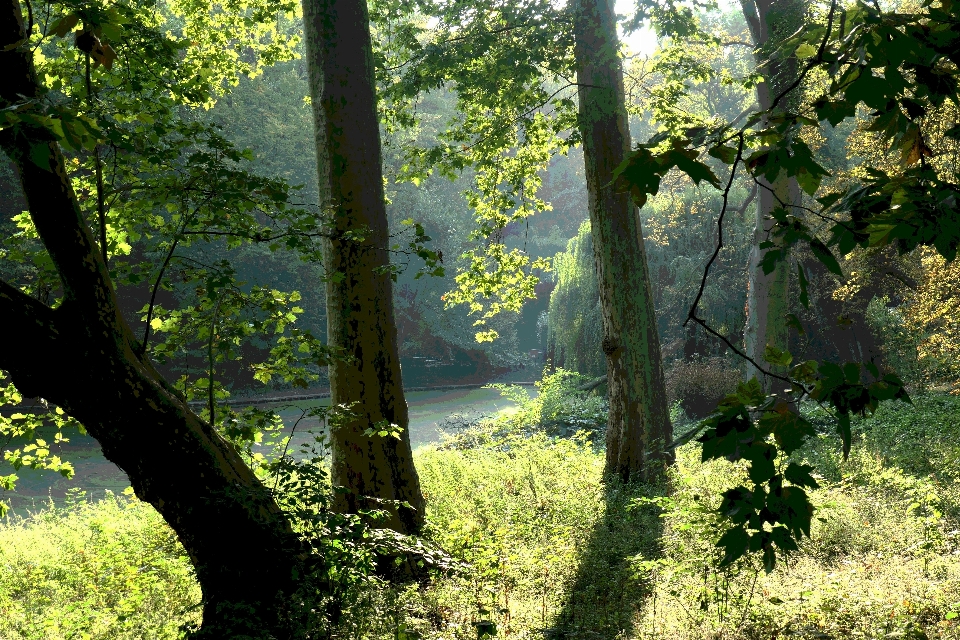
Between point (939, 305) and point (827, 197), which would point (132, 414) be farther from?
point (939, 305)

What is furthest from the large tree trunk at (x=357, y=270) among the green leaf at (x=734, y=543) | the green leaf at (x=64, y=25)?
the green leaf at (x=734, y=543)

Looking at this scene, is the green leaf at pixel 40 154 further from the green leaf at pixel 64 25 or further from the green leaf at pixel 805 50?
the green leaf at pixel 805 50

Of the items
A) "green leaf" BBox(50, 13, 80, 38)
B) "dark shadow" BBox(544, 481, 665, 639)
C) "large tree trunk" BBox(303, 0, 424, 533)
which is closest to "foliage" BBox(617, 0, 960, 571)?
"green leaf" BBox(50, 13, 80, 38)

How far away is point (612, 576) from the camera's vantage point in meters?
5.69

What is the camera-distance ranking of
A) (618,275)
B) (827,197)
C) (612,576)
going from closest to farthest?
(827,197)
(612,576)
(618,275)

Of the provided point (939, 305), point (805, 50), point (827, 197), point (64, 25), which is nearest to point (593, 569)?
point (827, 197)

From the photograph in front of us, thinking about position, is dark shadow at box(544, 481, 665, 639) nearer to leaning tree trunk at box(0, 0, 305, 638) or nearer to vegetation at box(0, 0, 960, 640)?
vegetation at box(0, 0, 960, 640)

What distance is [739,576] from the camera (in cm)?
504

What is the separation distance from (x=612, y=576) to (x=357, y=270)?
118 inches

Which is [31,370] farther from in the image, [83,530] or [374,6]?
[374,6]

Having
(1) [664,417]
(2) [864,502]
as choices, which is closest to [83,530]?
(1) [664,417]

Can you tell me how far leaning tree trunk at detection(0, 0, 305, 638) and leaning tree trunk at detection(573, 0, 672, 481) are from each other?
5.93 metres

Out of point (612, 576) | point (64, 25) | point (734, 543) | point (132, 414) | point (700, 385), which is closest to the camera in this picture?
point (734, 543)

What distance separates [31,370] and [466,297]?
8.82 meters
